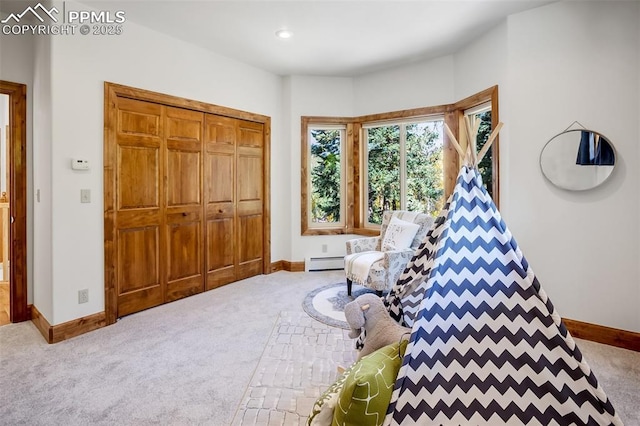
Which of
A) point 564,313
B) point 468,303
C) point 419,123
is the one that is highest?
point 419,123

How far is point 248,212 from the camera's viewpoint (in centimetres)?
448

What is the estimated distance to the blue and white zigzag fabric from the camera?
1379 millimetres

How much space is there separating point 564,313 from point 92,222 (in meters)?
3.94

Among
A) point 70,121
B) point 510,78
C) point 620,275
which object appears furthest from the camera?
point 510,78

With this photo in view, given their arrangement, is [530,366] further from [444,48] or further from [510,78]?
[444,48]

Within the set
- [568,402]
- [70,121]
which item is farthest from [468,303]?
[70,121]

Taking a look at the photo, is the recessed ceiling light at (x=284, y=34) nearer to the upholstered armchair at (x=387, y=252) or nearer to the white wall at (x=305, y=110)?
the white wall at (x=305, y=110)

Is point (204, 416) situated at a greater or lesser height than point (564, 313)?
lesser

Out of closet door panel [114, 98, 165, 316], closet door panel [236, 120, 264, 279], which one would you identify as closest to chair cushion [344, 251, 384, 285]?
closet door panel [236, 120, 264, 279]

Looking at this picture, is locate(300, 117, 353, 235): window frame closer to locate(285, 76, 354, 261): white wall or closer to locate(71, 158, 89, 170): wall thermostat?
locate(285, 76, 354, 261): white wall

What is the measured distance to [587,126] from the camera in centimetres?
268

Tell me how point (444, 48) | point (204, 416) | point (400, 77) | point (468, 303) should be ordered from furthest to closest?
point (400, 77)
point (444, 48)
point (204, 416)
point (468, 303)

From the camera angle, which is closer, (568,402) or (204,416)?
(568,402)
